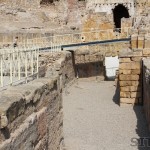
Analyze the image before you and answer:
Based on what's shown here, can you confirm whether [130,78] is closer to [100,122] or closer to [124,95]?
[124,95]

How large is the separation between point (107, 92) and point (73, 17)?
21.7 m

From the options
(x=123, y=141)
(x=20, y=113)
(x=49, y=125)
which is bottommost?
(x=123, y=141)

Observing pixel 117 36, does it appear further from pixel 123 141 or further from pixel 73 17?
pixel 73 17

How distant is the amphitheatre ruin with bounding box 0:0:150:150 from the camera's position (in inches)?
197

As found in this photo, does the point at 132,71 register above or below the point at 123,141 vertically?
above

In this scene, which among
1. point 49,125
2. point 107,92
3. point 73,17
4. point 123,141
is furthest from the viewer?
point 73,17

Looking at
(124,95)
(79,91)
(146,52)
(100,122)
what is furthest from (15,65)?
(79,91)

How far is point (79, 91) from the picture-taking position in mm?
14977

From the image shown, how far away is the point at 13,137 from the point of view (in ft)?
14.0

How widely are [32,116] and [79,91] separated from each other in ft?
32.4

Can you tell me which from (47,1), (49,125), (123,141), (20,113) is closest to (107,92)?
(123,141)

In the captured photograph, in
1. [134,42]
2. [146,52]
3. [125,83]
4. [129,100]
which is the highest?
[134,42]

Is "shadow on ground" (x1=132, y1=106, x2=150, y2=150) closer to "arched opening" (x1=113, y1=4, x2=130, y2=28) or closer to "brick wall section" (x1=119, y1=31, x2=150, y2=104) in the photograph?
"brick wall section" (x1=119, y1=31, x2=150, y2=104)

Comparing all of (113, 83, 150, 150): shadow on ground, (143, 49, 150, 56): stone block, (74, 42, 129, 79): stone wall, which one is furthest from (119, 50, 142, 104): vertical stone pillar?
(74, 42, 129, 79): stone wall
